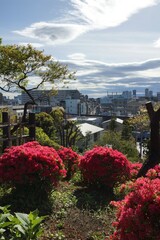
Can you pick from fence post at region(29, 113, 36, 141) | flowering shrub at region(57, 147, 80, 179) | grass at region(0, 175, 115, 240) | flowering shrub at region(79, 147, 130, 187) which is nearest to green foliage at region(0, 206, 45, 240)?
grass at region(0, 175, 115, 240)

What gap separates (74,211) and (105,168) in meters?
2.09

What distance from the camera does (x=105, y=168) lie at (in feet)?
31.2

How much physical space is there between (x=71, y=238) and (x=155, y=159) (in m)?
4.67

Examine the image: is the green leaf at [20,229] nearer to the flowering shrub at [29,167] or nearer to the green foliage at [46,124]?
the flowering shrub at [29,167]

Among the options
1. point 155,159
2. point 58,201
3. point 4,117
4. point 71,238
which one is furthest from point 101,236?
point 4,117

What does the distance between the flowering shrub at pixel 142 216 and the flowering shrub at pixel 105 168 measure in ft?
17.8

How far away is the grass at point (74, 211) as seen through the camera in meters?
6.42

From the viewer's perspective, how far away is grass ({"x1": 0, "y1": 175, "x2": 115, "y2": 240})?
21.1 ft

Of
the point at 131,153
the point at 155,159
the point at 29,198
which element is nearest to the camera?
the point at 29,198

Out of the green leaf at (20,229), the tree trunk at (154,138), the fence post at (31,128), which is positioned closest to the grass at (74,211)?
the green leaf at (20,229)

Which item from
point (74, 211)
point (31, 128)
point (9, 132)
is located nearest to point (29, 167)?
point (74, 211)

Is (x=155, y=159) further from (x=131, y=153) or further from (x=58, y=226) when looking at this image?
(x=131, y=153)

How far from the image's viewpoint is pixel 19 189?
798 centimetres

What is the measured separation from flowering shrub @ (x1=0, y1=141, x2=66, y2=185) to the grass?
0.39m
